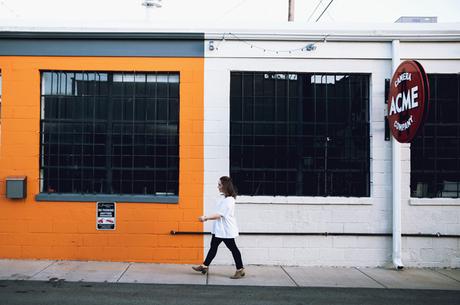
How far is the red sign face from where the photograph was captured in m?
7.12

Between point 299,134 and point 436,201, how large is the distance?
281 centimetres

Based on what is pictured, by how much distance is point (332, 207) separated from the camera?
8.80 metres

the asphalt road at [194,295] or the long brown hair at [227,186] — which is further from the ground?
the long brown hair at [227,186]

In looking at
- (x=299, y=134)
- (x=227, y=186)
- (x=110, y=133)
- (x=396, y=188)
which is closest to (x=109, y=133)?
(x=110, y=133)

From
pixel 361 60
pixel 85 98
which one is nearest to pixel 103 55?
pixel 85 98

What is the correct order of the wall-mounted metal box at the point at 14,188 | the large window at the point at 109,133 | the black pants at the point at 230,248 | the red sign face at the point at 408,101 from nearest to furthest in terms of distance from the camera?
the red sign face at the point at 408,101
the black pants at the point at 230,248
the wall-mounted metal box at the point at 14,188
the large window at the point at 109,133

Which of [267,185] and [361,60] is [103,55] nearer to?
[267,185]

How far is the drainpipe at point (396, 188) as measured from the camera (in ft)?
28.4

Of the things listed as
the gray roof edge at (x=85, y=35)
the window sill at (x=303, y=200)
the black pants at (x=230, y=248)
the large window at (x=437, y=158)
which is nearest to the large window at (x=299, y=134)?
the window sill at (x=303, y=200)

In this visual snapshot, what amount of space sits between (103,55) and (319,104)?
416 centimetres

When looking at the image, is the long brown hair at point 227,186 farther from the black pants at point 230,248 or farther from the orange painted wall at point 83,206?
the orange painted wall at point 83,206

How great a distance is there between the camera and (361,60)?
891cm

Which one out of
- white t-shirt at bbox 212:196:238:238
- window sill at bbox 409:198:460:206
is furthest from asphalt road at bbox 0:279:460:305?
window sill at bbox 409:198:460:206

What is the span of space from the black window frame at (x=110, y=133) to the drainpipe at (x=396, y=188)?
13.2 ft
